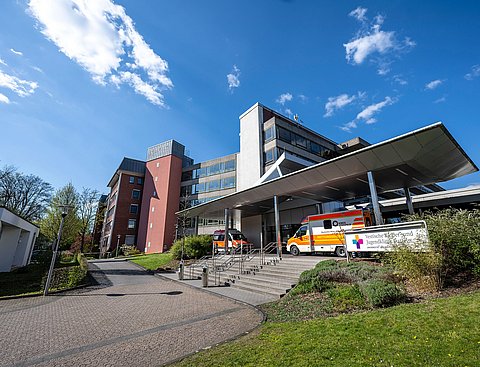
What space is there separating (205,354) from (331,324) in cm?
270

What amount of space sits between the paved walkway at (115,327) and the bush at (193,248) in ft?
35.8

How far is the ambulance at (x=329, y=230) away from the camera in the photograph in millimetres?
13484

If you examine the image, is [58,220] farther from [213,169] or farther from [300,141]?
[300,141]

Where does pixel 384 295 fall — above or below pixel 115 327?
above

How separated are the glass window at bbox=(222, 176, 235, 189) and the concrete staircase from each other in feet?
76.7

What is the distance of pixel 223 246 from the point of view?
2345cm

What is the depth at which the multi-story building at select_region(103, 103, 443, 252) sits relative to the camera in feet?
93.4

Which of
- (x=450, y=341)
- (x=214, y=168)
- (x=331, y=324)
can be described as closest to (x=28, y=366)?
(x=331, y=324)

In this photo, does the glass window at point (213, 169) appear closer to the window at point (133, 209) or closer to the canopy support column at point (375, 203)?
the window at point (133, 209)

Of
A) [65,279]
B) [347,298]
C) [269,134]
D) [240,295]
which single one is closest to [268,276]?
[240,295]

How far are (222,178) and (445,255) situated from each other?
33.8 metres

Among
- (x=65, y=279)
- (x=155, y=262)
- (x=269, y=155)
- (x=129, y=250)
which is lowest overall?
(x=65, y=279)

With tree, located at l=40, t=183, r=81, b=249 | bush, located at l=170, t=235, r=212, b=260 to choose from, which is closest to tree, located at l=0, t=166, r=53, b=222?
tree, located at l=40, t=183, r=81, b=249

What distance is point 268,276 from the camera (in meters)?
11.1
